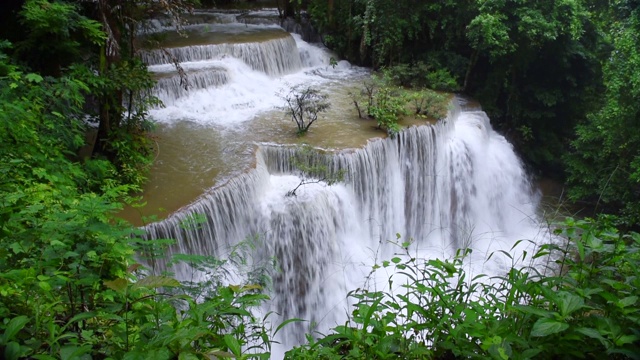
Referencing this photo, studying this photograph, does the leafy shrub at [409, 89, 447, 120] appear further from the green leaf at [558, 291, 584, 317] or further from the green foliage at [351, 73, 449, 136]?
Result: the green leaf at [558, 291, 584, 317]

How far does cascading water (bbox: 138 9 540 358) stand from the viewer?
270 inches

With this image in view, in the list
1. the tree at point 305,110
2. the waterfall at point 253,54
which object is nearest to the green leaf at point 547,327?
the tree at point 305,110

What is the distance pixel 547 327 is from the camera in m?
2.04

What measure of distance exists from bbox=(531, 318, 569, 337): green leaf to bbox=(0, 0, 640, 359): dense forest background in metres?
0.01

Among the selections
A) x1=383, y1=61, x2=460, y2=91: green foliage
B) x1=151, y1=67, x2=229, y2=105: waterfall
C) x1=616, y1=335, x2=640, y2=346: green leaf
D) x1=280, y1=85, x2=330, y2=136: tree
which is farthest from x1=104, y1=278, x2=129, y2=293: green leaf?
x1=383, y1=61, x2=460, y2=91: green foliage

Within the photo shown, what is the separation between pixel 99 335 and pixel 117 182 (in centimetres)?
409

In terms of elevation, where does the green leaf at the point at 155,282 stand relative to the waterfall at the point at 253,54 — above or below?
below

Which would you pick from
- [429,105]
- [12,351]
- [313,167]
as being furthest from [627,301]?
[429,105]

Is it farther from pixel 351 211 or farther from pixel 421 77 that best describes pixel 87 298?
pixel 421 77

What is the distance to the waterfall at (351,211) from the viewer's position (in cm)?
675

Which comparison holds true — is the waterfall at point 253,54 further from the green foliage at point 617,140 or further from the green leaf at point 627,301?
the green leaf at point 627,301

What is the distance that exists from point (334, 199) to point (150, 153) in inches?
117

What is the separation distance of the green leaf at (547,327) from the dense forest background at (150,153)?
11 mm

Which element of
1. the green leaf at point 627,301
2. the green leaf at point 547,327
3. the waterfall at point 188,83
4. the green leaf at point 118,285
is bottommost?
the green leaf at point 547,327
